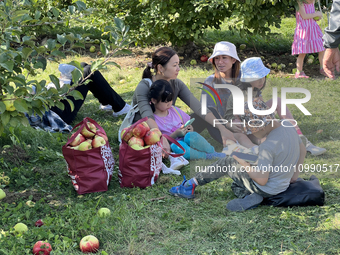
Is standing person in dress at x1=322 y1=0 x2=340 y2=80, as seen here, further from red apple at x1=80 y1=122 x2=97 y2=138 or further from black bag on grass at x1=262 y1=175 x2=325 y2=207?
red apple at x1=80 y1=122 x2=97 y2=138

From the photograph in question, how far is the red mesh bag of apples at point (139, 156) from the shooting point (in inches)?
135

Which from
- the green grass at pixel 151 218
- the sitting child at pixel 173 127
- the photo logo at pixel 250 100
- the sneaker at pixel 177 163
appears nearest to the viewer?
the green grass at pixel 151 218

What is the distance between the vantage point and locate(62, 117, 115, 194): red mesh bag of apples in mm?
3336

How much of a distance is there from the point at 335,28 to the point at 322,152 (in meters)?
2.74

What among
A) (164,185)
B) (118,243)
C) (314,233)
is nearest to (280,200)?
(314,233)

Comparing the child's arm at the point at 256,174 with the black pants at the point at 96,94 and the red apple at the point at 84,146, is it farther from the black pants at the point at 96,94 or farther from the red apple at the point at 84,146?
the black pants at the point at 96,94

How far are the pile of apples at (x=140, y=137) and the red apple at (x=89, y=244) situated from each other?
1.06 m

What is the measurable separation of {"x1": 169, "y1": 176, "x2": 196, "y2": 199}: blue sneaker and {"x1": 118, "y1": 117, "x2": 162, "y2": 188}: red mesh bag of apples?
263 mm

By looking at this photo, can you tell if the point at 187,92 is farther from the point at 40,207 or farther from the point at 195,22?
the point at 195,22

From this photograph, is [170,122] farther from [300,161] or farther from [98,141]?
[300,161]

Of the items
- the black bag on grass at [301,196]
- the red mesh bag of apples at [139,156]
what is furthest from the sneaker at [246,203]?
the red mesh bag of apples at [139,156]

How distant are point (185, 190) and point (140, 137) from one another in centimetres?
63

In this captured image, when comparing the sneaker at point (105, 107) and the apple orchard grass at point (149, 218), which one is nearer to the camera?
the apple orchard grass at point (149, 218)

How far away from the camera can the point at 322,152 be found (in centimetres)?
405
